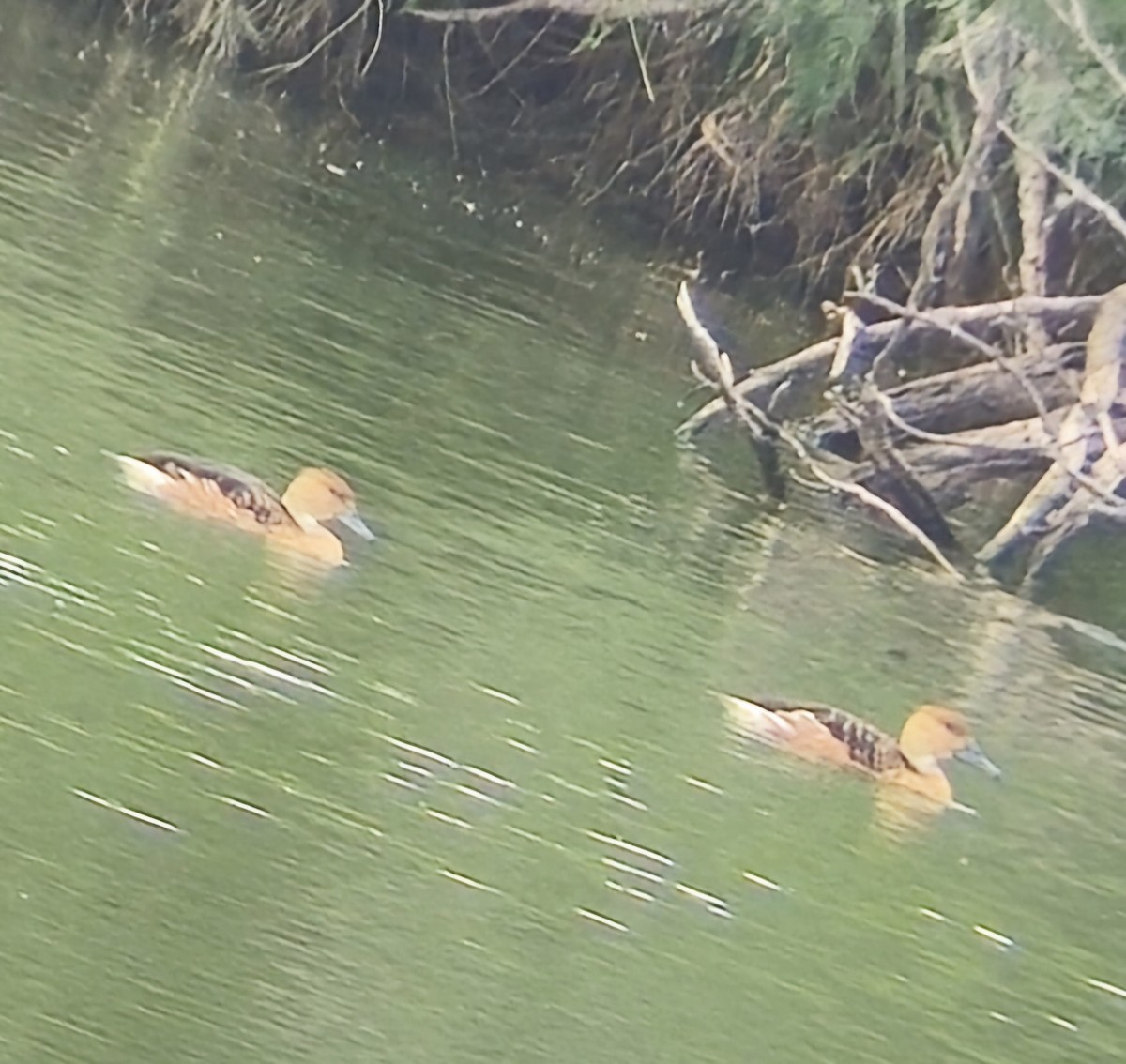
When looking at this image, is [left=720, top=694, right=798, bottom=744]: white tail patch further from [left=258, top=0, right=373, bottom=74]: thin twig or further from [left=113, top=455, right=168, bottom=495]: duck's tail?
[left=258, top=0, right=373, bottom=74]: thin twig

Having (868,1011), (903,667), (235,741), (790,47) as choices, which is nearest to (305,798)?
(235,741)

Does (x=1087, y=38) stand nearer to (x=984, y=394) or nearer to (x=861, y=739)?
(x=984, y=394)

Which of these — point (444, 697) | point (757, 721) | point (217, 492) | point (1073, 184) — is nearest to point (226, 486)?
point (217, 492)

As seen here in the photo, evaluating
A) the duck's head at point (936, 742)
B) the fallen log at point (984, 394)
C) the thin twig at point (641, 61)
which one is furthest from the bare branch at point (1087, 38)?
the duck's head at point (936, 742)

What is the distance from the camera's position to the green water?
27.8 inches

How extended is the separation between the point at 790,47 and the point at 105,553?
710 mm

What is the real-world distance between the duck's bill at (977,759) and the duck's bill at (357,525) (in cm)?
35

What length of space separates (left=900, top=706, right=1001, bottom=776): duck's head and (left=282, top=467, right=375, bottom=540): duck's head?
0.32 metres

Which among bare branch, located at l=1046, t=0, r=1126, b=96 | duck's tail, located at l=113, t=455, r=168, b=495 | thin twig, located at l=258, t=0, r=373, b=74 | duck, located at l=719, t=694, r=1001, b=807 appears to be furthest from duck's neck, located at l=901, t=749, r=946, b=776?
thin twig, located at l=258, t=0, r=373, b=74

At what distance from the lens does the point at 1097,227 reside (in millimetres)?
1232

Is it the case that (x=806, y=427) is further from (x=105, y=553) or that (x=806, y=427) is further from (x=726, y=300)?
(x=105, y=553)

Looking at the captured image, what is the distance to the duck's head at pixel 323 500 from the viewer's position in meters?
0.91

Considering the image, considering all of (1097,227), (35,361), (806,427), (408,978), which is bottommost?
(408,978)

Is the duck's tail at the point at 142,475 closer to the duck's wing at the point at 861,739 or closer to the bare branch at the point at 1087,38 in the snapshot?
the duck's wing at the point at 861,739
